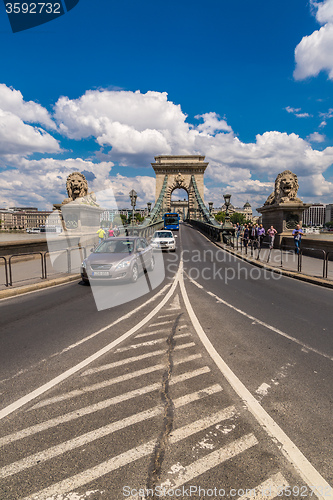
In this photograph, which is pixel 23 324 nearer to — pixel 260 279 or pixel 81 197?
pixel 260 279

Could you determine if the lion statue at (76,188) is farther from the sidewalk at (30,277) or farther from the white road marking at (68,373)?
the white road marking at (68,373)

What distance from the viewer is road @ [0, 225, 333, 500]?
2.10 m

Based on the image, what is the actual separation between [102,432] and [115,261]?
689 cm

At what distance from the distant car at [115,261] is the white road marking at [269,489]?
7.42 meters

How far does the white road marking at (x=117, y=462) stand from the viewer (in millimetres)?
2000

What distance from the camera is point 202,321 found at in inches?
228

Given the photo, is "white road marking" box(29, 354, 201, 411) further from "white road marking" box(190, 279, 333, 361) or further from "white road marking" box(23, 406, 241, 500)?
"white road marking" box(190, 279, 333, 361)

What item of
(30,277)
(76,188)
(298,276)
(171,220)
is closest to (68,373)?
(30,277)

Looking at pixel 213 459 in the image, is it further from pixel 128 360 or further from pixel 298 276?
pixel 298 276

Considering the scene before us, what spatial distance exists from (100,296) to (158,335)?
3.52m

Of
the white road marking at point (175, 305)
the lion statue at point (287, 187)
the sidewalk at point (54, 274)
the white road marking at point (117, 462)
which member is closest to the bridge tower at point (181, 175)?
the lion statue at point (287, 187)

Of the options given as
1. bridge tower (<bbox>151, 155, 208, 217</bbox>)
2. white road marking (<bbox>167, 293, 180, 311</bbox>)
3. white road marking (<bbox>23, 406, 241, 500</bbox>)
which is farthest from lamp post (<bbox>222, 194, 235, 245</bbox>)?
bridge tower (<bbox>151, 155, 208, 217</bbox>)

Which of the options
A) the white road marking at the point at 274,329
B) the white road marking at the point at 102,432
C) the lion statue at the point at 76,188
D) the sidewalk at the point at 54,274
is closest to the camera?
the white road marking at the point at 102,432

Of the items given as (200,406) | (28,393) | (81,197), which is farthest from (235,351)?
(81,197)
